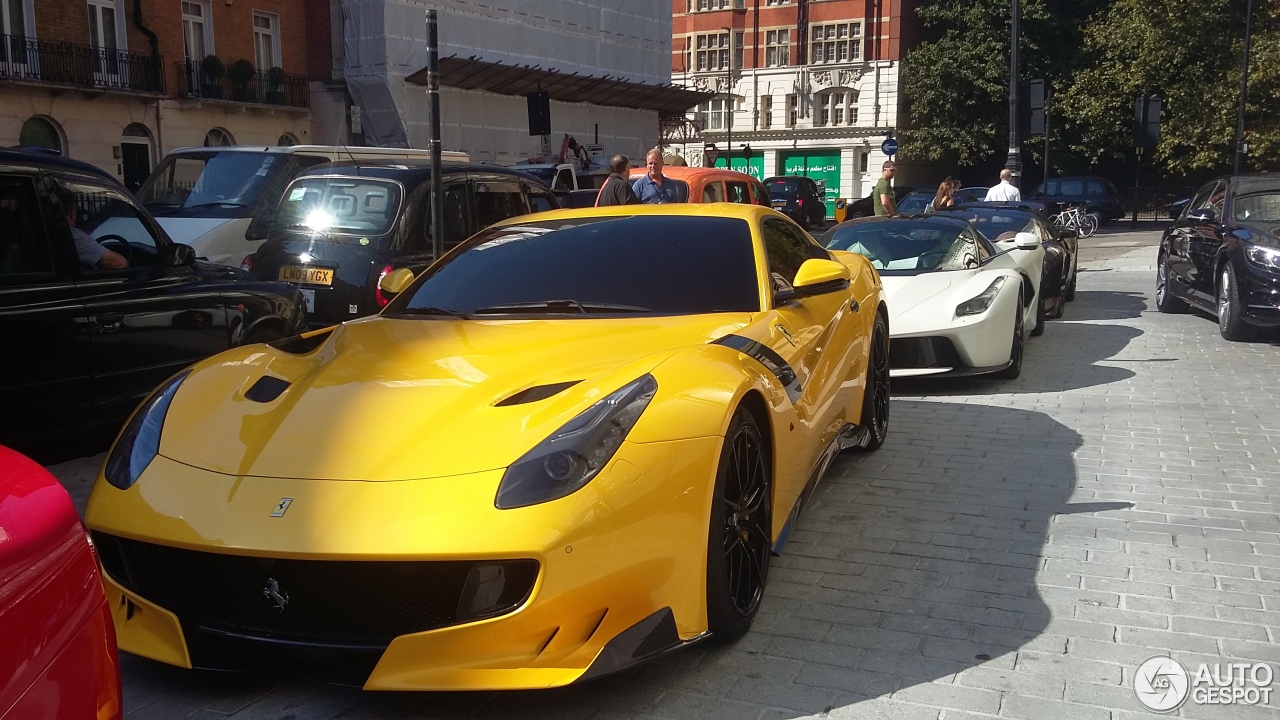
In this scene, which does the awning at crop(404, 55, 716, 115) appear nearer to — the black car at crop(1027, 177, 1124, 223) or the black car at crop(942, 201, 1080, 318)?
the black car at crop(1027, 177, 1124, 223)

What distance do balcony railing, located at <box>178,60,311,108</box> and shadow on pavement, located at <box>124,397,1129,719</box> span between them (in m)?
26.0

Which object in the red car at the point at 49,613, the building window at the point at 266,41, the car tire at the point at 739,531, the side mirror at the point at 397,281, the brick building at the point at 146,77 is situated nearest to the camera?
the red car at the point at 49,613

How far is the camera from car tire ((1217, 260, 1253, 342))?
10414mm

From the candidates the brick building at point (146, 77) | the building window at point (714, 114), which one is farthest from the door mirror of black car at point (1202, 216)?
the building window at point (714, 114)

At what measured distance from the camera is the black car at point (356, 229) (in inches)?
317

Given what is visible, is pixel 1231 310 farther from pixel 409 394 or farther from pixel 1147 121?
pixel 1147 121

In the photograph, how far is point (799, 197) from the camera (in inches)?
1249

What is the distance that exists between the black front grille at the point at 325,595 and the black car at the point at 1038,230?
31.1 feet

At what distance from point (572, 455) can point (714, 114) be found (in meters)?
59.7

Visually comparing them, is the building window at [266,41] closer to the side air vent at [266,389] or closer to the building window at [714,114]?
the side air vent at [266,389]

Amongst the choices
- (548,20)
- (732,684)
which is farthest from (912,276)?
(548,20)

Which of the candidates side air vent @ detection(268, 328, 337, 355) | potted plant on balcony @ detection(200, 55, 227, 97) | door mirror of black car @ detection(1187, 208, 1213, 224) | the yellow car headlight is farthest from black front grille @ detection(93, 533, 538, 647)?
potted plant on balcony @ detection(200, 55, 227, 97)

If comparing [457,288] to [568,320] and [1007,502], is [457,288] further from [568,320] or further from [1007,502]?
Result: [1007,502]

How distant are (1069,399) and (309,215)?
564cm
